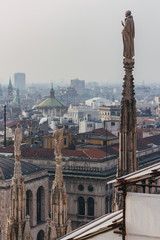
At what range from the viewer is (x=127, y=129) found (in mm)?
14508

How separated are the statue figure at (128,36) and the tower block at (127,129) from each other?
0.16 m

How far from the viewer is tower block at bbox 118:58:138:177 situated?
47.2 ft

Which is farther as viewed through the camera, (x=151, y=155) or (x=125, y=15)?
(x=151, y=155)

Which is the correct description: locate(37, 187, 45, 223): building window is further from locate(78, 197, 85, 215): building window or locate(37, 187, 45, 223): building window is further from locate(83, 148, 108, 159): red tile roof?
locate(83, 148, 108, 159): red tile roof

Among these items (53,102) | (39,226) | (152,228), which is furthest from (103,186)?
(53,102)

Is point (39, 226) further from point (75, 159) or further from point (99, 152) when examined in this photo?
point (99, 152)

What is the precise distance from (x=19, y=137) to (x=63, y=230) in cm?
285

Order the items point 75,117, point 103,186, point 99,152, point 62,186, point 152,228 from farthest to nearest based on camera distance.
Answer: point 75,117
point 99,152
point 103,186
point 62,186
point 152,228

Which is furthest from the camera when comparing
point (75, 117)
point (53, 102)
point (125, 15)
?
point (53, 102)

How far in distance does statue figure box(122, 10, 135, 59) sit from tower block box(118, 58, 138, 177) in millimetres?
162

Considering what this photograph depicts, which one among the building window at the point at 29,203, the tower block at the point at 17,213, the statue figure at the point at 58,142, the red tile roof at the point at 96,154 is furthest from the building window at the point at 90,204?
the statue figure at the point at 58,142

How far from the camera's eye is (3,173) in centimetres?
4459

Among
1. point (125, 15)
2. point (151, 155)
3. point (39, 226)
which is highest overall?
point (125, 15)

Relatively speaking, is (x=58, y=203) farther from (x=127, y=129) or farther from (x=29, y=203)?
(x=29, y=203)
